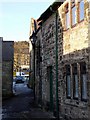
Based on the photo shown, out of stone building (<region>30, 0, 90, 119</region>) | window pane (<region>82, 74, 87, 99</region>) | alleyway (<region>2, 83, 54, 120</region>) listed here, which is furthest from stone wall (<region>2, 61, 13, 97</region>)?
window pane (<region>82, 74, 87, 99</region>)

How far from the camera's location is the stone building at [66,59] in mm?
11827

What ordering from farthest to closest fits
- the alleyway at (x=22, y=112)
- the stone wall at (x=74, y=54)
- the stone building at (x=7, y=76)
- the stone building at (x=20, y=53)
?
the stone building at (x=20, y=53)
the stone building at (x=7, y=76)
the alleyway at (x=22, y=112)
the stone wall at (x=74, y=54)

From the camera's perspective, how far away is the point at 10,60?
1142 inches

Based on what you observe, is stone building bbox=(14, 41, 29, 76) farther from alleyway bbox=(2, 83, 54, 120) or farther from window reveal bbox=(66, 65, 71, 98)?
window reveal bbox=(66, 65, 71, 98)

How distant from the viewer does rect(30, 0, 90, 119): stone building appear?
38.8 ft

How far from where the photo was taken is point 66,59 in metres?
13.9

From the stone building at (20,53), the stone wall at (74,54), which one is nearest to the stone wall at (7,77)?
the stone wall at (74,54)

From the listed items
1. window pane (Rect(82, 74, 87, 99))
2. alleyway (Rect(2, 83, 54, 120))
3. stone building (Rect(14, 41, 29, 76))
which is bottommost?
alleyway (Rect(2, 83, 54, 120))

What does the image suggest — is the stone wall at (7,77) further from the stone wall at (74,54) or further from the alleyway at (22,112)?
the stone wall at (74,54)

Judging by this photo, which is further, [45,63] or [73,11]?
[45,63]

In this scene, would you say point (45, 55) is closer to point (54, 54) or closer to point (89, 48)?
point (54, 54)

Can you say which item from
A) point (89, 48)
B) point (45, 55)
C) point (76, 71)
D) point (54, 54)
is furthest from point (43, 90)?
point (89, 48)

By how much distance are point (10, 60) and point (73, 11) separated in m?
16.3

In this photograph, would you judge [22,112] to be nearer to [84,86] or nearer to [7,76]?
[84,86]
